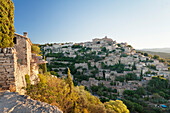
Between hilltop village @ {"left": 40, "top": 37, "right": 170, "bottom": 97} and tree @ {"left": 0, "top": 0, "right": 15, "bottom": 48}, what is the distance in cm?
1455

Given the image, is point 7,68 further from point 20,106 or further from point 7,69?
point 20,106

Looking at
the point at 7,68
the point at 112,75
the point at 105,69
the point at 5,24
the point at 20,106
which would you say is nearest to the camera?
the point at 20,106

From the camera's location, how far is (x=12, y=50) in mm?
3748

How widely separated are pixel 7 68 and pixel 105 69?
35.5 m

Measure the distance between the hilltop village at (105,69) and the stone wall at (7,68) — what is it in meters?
15.5

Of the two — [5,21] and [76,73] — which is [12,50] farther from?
[76,73]

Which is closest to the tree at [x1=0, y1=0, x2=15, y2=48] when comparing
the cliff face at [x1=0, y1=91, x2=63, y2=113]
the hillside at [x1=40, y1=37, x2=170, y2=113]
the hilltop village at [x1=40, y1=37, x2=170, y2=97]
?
the cliff face at [x1=0, y1=91, x2=63, y2=113]

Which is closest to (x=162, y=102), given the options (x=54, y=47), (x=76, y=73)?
(x=76, y=73)

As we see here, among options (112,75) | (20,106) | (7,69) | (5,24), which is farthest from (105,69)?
(20,106)

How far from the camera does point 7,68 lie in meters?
3.69

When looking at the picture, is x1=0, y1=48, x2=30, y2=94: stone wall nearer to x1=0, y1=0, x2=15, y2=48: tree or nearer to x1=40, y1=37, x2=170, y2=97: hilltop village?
x1=0, y1=0, x2=15, y2=48: tree

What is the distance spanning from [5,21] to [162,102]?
2670 centimetres

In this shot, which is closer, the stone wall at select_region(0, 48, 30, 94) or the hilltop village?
the stone wall at select_region(0, 48, 30, 94)

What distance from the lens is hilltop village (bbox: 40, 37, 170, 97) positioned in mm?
26788
